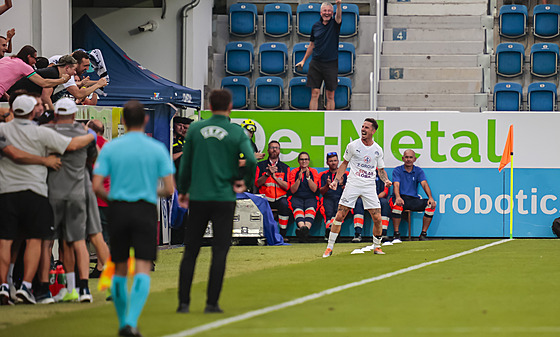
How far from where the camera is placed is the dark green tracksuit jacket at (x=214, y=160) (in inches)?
358

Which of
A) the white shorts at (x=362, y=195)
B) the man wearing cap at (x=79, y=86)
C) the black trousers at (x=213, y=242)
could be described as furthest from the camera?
the white shorts at (x=362, y=195)

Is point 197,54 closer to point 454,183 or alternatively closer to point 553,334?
point 454,183

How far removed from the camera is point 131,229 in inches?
310

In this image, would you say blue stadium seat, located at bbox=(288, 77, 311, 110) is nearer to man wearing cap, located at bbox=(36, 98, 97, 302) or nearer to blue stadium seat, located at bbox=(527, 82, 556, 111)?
blue stadium seat, located at bbox=(527, 82, 556, 111)

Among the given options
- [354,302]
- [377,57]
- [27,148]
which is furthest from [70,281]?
[377,57]

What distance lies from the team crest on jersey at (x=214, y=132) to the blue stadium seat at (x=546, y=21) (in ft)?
55.1

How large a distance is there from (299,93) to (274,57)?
5.16ft

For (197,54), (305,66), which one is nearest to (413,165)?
(305,66)

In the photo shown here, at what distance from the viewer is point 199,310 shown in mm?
9172

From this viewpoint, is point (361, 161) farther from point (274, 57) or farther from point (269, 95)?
point (274, 57)

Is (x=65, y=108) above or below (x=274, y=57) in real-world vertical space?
below

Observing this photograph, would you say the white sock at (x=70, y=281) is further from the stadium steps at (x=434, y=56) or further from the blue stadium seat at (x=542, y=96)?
the blue stadium seat at (x=542, y=96)

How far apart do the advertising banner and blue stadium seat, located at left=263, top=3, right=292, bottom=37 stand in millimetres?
4494

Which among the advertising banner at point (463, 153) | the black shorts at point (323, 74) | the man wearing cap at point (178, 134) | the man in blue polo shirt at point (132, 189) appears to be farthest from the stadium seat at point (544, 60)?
the man in blue polo shirt at point (132, 189)
